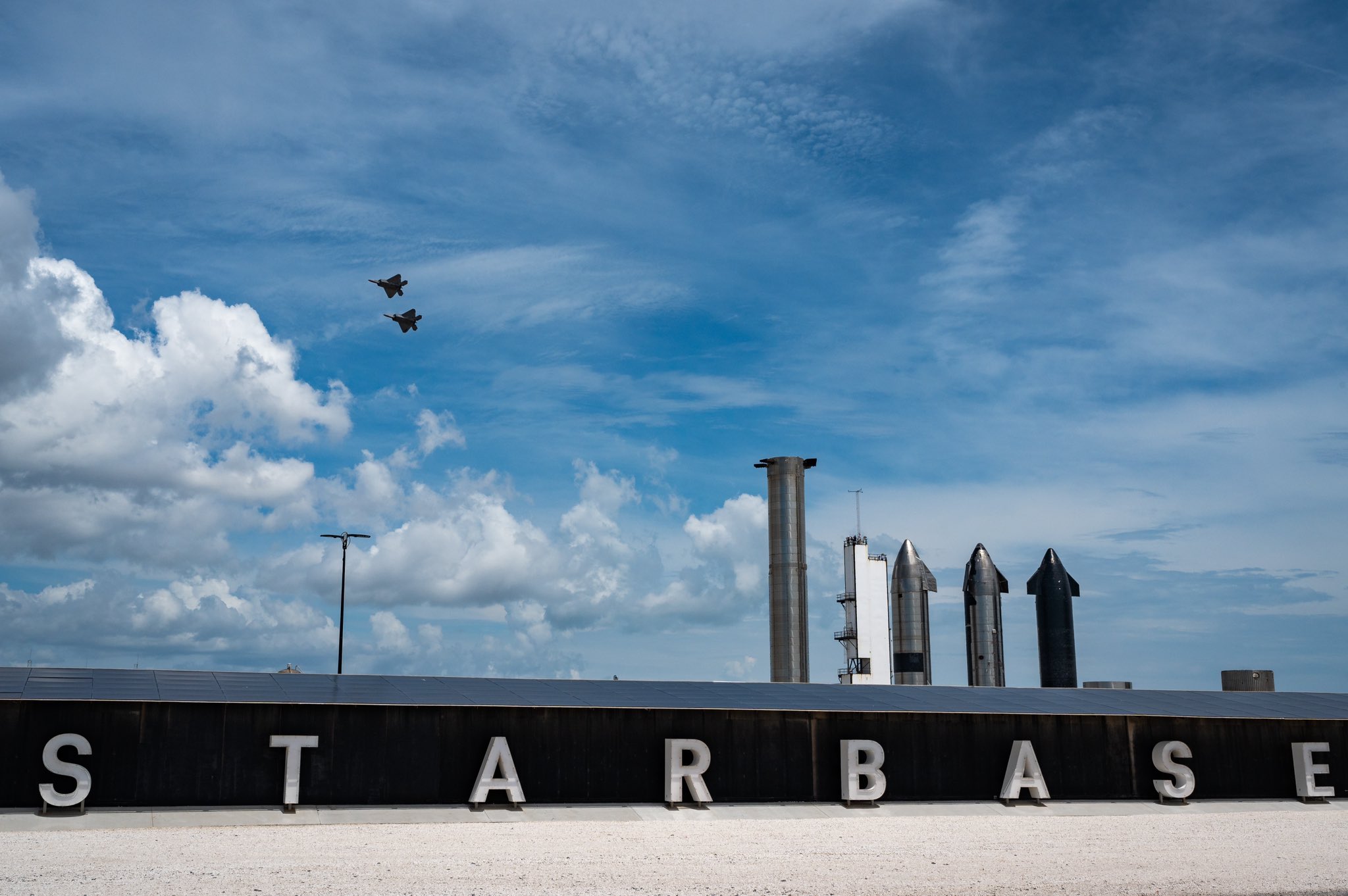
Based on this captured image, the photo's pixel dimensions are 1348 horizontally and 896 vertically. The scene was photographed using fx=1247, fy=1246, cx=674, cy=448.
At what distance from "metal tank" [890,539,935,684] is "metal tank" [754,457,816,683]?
A: 10303 millimetres

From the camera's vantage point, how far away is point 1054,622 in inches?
3263

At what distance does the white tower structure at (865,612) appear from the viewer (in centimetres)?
8694

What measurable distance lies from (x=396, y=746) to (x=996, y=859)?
16.2m

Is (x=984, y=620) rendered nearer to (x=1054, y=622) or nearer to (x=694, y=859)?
(x=1054, y=622)

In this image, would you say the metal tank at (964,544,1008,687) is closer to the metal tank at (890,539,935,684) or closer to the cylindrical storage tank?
the metal tank at (890,539,935,684)

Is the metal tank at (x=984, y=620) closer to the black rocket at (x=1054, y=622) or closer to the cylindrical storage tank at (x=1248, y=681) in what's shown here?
the black rocket at (x=1054, y=622)

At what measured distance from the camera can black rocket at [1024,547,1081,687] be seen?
81.9m

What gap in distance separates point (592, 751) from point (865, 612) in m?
54.3

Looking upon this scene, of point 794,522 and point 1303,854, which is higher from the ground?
point 794,522

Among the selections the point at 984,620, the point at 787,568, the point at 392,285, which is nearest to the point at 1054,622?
the point at 984,620

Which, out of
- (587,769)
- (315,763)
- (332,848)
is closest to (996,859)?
(587,769)

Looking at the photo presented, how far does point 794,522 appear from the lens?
79.7 meters

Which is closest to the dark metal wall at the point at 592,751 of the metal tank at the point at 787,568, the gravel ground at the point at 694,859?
the gravel ground at the point at 694,859

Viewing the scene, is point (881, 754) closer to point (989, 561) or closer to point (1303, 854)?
point (1303, 854)
